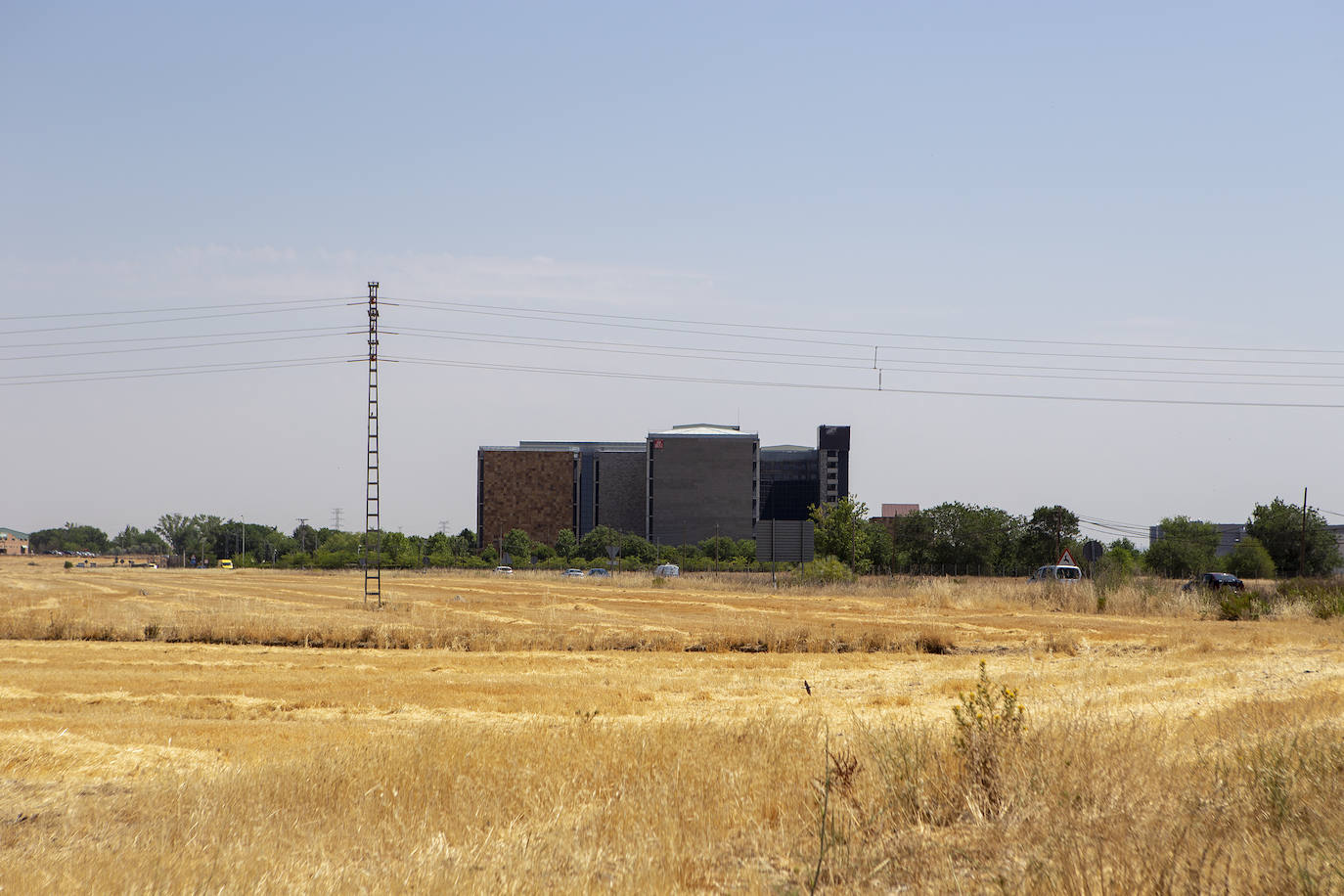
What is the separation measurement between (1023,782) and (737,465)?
162 metres

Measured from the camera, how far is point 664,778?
34.7ft

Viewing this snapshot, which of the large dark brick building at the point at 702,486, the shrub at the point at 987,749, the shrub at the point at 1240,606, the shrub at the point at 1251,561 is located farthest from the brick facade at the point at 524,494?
the shrub at the point at 987,749

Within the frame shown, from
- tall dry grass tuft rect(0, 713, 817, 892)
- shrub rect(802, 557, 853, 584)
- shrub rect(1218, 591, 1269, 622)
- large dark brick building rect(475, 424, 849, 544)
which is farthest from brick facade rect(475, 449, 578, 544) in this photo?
tall dry grass tuft rect(0, 713, 817, 892)

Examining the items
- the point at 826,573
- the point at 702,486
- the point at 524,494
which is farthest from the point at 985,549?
the point at 524,494

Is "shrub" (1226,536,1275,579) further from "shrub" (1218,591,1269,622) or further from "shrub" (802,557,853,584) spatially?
"shrub" (1218,591,1269,622)

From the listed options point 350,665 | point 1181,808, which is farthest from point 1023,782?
point 350,665

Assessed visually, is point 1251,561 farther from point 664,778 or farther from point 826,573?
point 664,778

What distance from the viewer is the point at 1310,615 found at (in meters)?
42.5

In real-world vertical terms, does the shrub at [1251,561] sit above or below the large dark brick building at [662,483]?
below

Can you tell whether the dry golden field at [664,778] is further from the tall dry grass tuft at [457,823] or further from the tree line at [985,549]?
the tree line at [985,549]

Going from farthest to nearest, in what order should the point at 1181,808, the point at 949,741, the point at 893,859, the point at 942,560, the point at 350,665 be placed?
the point at 942,560 → the point at 350,665 → the point at 949,741 → the point at 1181,808 → the point at 893,859

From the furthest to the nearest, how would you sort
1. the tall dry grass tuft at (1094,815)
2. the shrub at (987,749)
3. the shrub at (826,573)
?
1. the shrub at (826,573)
2. the shrub at (987,749)
3. the tall dry grass tuft at (1094,815)

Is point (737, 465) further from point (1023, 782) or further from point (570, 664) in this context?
point (1023, 782)

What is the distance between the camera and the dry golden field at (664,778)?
24.5 feet
